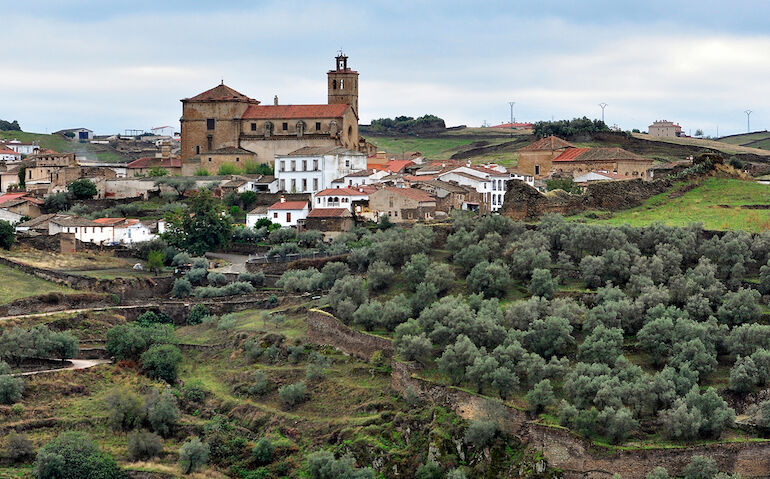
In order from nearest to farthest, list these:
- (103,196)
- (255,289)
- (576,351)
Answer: (576,351) → (255,289) → (103,196)

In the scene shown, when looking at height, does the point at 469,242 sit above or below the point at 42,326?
above

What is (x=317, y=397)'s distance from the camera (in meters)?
46.0

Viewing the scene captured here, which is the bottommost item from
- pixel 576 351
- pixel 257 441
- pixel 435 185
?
pixel 257 441

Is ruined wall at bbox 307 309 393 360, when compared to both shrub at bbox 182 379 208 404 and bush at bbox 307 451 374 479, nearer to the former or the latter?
shrub at bbox 182 379 208 404

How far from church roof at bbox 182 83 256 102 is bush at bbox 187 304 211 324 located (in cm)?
3136

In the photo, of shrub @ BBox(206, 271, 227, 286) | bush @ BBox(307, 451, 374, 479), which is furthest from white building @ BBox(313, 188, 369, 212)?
bush @ BBox(307, 451, 374, 479)

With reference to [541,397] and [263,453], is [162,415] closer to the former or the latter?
[263,453]

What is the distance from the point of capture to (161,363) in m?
50.3

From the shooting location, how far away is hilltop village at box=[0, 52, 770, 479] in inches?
1542

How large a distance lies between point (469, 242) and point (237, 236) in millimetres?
18761

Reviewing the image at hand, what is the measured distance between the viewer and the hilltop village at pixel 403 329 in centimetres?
3916

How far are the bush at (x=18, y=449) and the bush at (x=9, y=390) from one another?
3.11 metres

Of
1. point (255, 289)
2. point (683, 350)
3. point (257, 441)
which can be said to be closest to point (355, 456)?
point (257, 441)

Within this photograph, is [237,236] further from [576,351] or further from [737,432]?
[737,432]
